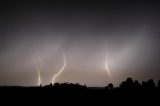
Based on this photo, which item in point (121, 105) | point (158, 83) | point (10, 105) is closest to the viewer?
point (10, 105)

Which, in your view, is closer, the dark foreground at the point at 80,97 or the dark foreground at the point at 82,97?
the dark foreground at the point at 80,97

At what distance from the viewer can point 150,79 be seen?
400ft

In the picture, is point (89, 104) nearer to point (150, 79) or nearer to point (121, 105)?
point (121, 105)

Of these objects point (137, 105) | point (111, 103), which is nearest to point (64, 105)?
point (111, 103)

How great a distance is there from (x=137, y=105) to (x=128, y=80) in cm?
7484

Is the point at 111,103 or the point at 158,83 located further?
the point at 158,83

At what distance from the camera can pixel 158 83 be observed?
400 ft

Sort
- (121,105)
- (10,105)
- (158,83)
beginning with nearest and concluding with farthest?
(10,105) < (121,105) < (158,83)

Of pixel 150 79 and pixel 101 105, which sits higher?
pixel 150 79

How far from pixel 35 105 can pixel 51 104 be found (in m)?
3.39

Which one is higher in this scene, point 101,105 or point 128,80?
point 128,80

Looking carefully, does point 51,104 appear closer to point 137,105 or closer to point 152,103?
point 137,105

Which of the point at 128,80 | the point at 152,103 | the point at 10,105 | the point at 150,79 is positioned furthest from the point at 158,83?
the point at 10,105

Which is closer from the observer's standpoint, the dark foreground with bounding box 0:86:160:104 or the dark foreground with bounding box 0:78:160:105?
the dark foreground with bounding box 0:78:160:105
